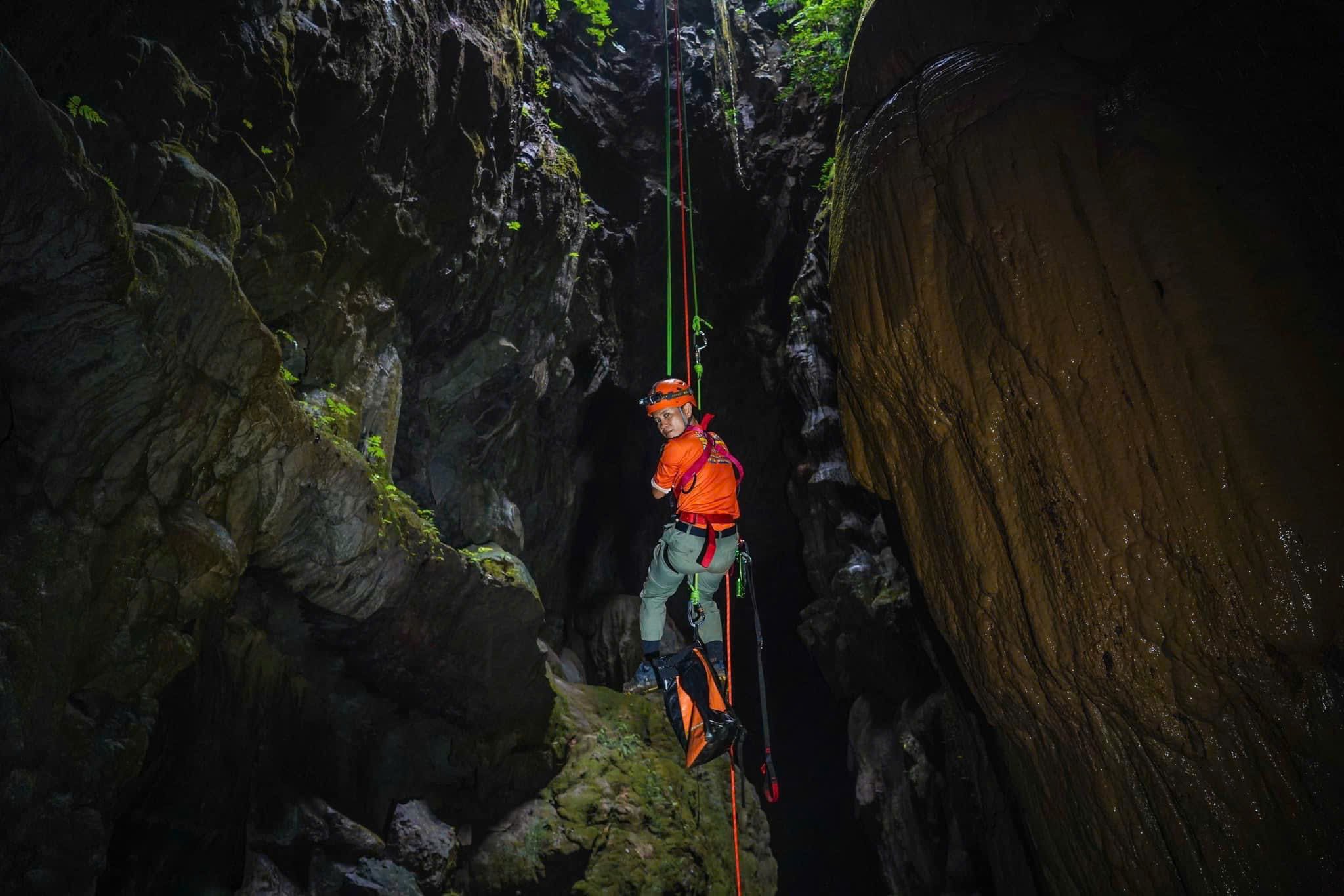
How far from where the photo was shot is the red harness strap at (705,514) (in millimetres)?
4980

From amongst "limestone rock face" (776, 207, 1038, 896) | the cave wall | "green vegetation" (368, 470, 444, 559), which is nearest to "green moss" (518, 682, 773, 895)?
the cave wall

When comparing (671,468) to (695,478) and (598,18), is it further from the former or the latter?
(598,18)

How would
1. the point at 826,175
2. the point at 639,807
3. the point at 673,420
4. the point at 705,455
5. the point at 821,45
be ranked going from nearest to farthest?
the point at 705,455
the point at 673,420
the point at 639,807
the point at 826,175
the point at 821,45

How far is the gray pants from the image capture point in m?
5.05

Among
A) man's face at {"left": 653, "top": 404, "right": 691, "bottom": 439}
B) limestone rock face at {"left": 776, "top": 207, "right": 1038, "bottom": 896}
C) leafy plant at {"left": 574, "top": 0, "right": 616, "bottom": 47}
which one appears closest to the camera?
man's face at {"left": 653, "top": 404, "right": 691, "bottom": 439}

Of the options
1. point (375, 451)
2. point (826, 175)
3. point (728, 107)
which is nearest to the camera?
point (375, 451)

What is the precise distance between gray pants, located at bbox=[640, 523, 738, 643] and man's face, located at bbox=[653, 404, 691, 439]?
76 cm

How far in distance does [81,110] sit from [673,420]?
4074 millimetres

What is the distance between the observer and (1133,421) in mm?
3430

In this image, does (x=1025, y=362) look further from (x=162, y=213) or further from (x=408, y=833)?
(x=408, y=833)

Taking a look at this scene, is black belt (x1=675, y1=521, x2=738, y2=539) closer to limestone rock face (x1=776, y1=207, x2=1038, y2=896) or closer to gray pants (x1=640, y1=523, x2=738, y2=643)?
gray pants (x1=640, y1=523, x2=738, y2=643)

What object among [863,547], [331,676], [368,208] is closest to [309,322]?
[368,208]

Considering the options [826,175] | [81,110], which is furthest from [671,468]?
[826,175]

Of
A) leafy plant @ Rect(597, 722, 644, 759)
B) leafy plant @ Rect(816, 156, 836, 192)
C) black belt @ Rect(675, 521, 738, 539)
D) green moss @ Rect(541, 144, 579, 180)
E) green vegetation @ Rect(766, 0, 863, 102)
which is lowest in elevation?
leafy plant @ Rect(597, 722, 644, 759)
